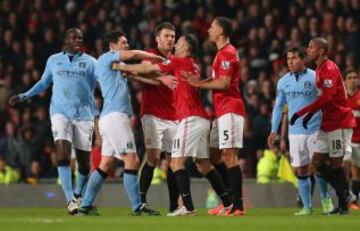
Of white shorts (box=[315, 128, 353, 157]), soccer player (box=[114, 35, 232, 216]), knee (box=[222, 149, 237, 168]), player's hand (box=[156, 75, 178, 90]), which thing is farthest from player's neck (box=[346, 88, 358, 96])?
player's hand (box=[156, 75, 178, 90])

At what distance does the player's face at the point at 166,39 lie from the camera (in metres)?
15.5

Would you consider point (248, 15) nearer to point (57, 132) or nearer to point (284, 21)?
point (284, 21)

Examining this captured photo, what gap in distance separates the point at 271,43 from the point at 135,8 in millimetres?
3868

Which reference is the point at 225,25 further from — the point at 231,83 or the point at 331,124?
the point at 331,124

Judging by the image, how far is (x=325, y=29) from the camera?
23.9 m

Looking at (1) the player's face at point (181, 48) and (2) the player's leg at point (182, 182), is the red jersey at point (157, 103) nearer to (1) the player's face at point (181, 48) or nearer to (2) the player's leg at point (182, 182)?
(1) the player's face at point (181, 48)

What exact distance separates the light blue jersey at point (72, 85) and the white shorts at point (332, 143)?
2.99 m

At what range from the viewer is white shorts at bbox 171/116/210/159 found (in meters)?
14.7

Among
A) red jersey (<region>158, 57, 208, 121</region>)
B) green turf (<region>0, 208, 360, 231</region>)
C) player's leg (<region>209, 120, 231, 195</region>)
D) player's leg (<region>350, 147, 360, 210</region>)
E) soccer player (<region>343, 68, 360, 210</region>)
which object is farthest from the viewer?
soccer player (<region>343, 68, 360, 210</region>)

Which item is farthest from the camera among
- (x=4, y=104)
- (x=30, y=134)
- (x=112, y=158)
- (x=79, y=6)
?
(x=79, y=6)

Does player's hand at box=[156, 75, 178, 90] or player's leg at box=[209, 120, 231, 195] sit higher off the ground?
player's hand at box=[156, 75, 178, 90]

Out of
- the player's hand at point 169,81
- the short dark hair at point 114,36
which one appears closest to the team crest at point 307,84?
the player's hand at point 169,81

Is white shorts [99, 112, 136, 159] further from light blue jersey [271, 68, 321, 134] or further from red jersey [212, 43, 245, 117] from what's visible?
light blue jersey [271, 68, 321, 134]

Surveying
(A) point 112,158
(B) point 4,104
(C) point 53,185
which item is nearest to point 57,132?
(A) point 112,158
